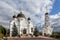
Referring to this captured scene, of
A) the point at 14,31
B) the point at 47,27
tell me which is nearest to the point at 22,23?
the point at 14,31

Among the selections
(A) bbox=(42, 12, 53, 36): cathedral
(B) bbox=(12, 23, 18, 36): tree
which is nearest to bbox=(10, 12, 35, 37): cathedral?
(B) bbox=(12, 23, 18, 36): tree

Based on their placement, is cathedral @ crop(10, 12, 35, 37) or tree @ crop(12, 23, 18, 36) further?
cathedral @ crop(10, 12, 35, 37)

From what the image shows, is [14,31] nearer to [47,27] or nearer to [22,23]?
[22,23]

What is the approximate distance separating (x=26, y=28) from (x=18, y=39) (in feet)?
49.8

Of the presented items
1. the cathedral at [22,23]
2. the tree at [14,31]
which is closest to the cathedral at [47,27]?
the cathedral at [22,23]

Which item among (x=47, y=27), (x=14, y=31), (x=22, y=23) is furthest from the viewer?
(x=47, y=27)

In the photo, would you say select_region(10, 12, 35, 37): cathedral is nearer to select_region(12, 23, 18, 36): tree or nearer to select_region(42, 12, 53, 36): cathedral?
select_region(12, 23, 18, 36): tree

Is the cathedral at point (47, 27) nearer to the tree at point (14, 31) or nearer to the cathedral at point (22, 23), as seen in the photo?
the cathedral at point (22, 23)

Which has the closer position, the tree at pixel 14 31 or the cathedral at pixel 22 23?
the tree at pixel 14 31

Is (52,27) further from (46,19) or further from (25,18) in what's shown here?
(25,18)

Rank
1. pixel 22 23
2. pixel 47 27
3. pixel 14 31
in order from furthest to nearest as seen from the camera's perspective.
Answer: pixel 47 27 < pixel 22 23 < pixel 14 31

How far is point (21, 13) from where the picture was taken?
58.4m

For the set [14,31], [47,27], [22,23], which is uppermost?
[22,23]

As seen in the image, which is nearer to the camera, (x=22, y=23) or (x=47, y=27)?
(x=22, y=23)
